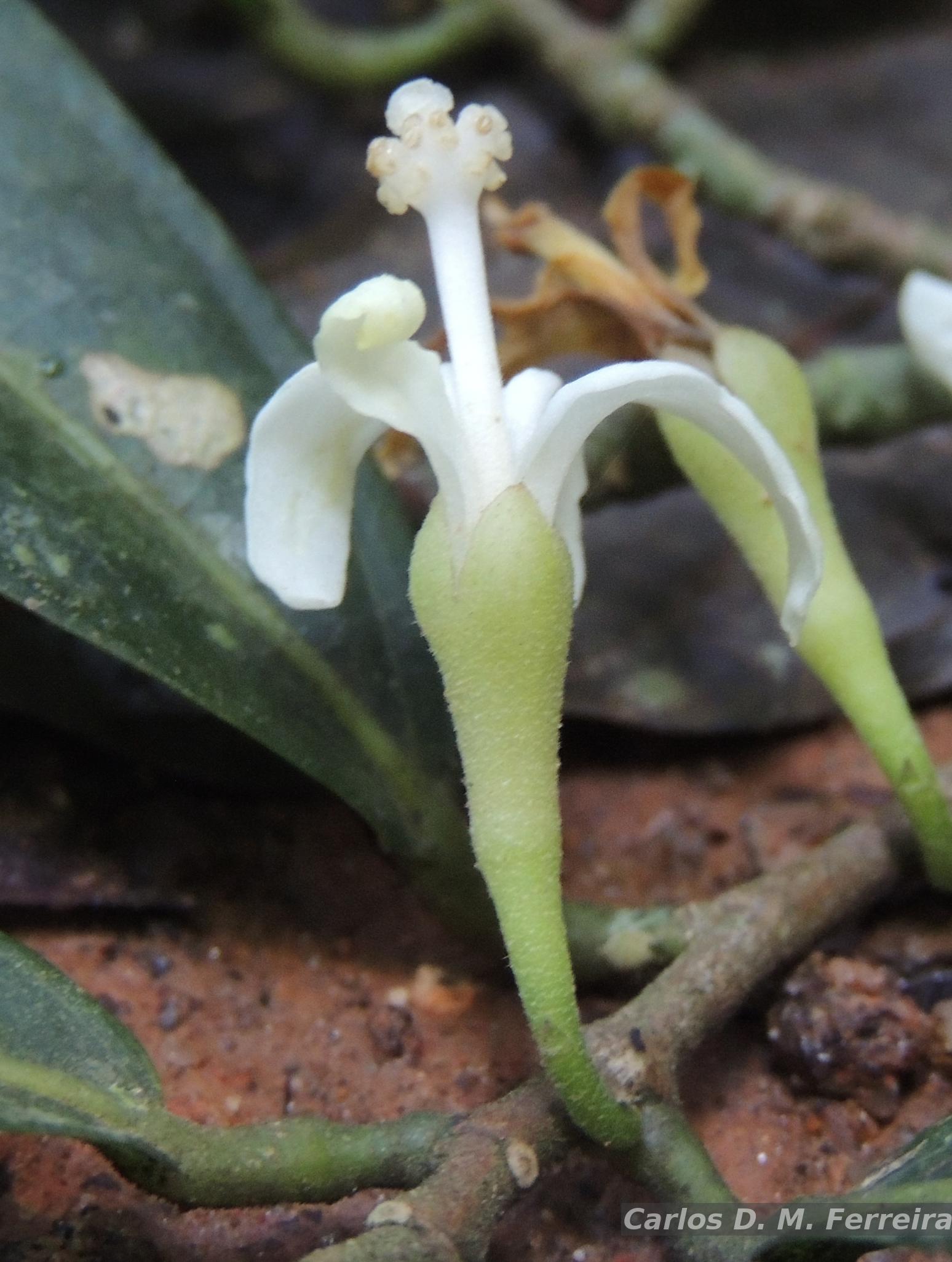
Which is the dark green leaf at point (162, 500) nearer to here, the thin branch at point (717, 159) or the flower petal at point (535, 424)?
the flower petal at point (535, 424)

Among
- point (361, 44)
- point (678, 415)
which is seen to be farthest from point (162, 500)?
point (361, 44)

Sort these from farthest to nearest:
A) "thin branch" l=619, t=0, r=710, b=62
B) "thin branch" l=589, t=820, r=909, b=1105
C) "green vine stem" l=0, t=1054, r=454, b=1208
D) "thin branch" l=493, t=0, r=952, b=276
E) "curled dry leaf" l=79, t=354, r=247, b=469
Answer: "thin branch" l=619, t=0, r=710, b=62 < "thin branch" l=493, t=0, r=952, b=276 < "curled dry leaf" l=79, t=354, r=247, b=469 < "thin branch" l=589, t=820, r=909, b=1105 < "green vine stem" l=0, t=1054, r=454, b=1208

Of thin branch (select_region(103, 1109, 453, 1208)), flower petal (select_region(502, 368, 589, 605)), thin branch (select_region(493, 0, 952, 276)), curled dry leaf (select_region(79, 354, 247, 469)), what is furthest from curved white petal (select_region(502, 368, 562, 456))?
thin branch (select_region(493, 0, 952, 276))

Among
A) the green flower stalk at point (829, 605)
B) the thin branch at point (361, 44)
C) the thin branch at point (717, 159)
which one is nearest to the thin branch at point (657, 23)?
the thin branch at point (717, 159)

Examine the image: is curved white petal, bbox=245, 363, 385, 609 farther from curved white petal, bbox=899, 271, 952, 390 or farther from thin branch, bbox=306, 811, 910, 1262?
curved white petal, bbox=899, 271, 952, 390

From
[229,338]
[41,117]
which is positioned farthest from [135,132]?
[229,338]

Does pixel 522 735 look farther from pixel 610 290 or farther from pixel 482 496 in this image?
pixel 610 290
